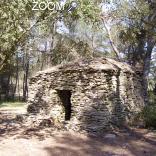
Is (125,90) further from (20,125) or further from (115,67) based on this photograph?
(20,125)

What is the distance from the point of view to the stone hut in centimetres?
1405

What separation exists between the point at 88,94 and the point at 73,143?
258 cm

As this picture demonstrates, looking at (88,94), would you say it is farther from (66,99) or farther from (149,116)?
(149,116)

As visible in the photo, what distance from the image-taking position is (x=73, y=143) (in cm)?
1230

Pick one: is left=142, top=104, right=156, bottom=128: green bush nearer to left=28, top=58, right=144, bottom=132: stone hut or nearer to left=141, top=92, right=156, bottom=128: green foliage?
left=141, top=92, right=156, bottom=128: green foliage

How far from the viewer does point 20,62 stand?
4512cm

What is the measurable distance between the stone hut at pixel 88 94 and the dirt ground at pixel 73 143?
0.70 metres

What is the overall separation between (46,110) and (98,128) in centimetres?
288

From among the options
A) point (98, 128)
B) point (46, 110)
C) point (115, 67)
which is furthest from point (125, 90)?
point (46, 110)

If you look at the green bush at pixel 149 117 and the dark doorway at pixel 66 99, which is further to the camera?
the dark doorway at pixel 66 99

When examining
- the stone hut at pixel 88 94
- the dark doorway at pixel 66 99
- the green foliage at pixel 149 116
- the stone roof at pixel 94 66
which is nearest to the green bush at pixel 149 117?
the green foliage at pixel 149 116

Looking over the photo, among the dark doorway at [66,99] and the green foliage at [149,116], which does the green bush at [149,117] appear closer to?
the green foliage at [149,116]

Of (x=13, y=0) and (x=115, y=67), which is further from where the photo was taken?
(x=115, y=67)

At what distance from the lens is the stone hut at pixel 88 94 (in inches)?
553
